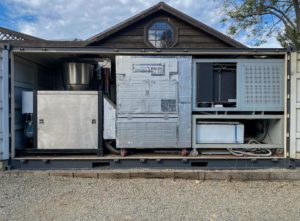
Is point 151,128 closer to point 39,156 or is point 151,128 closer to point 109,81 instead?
point 109,81

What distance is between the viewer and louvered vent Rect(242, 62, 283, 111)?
7059 millimetres

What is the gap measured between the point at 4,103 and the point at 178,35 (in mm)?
7988

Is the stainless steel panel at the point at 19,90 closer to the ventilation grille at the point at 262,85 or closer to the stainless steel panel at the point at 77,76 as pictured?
the stainless steel panel at the point at 77,76

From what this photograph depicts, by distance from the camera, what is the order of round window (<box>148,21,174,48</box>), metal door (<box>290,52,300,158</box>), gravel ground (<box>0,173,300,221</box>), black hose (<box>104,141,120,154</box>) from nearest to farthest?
gravel ground (<box>0,173,300,221</box>) < metal door (<box>290,52,300,158</box>) < black hose (<box>104,141,120,154</box>) < round window (<box>148,21,174,48</box>)

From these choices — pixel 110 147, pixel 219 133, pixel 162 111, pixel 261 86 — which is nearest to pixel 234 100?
pixel 261 86

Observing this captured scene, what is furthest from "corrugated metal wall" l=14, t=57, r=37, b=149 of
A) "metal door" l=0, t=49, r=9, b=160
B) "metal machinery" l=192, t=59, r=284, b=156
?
"metal machinery" l=192, t=59, r=284, b=156

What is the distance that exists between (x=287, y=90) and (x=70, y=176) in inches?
193

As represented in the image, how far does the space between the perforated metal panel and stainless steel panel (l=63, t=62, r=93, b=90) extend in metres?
3.54

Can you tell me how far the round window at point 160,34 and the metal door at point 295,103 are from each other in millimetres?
6719

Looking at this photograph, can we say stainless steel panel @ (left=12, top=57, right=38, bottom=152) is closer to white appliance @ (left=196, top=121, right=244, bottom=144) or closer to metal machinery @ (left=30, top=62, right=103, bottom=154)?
metal machinery @ (left=30, top=62, right=103, bottom=154)

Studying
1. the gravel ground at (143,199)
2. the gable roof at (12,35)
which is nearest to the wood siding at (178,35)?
the gable roof at (12,35)

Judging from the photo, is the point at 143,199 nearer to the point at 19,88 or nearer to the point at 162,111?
the point at 162,111

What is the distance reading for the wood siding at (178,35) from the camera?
12695 mm

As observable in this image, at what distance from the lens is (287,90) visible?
6.91 metres
